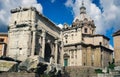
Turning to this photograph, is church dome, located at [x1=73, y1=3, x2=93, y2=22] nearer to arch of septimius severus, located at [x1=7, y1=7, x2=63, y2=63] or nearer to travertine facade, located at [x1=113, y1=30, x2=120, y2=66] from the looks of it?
arch of septimius severus, located at [x1=7, y1=7, x2=63, y2=63]

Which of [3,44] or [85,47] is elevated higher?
[3,44]

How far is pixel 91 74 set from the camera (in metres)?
38.8

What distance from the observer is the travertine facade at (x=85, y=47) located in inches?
2569

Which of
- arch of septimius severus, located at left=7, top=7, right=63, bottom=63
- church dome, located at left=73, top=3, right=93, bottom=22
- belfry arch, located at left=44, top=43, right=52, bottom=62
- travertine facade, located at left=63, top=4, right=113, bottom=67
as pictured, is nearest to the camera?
arch of septimius severus, located at left=7, top=7, right=63, bottom=63

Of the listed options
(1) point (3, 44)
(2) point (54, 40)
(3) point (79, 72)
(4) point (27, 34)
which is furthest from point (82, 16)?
(3) point (79, 72)

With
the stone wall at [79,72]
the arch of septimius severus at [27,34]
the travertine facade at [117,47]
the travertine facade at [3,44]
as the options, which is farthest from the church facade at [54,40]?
the travertine facade at [117,47]

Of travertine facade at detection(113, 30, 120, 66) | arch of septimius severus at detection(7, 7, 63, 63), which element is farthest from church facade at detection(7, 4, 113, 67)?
travertine facade at detection(113, 30, 120, 66)

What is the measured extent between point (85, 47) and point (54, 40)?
12135 millimetres

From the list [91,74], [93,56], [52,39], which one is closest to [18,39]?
[52,39]

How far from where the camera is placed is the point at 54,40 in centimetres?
5831

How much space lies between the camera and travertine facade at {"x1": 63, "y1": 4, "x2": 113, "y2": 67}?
65.2 m

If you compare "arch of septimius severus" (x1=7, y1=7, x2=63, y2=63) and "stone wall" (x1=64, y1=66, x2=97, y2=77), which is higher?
"arch of septimius severus" (x1=7, y1=7, x2=63, y2=63)

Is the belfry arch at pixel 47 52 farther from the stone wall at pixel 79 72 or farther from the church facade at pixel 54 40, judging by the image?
the stone wall at pixel 79 72

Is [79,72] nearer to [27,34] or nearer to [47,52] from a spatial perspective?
[27,34]
